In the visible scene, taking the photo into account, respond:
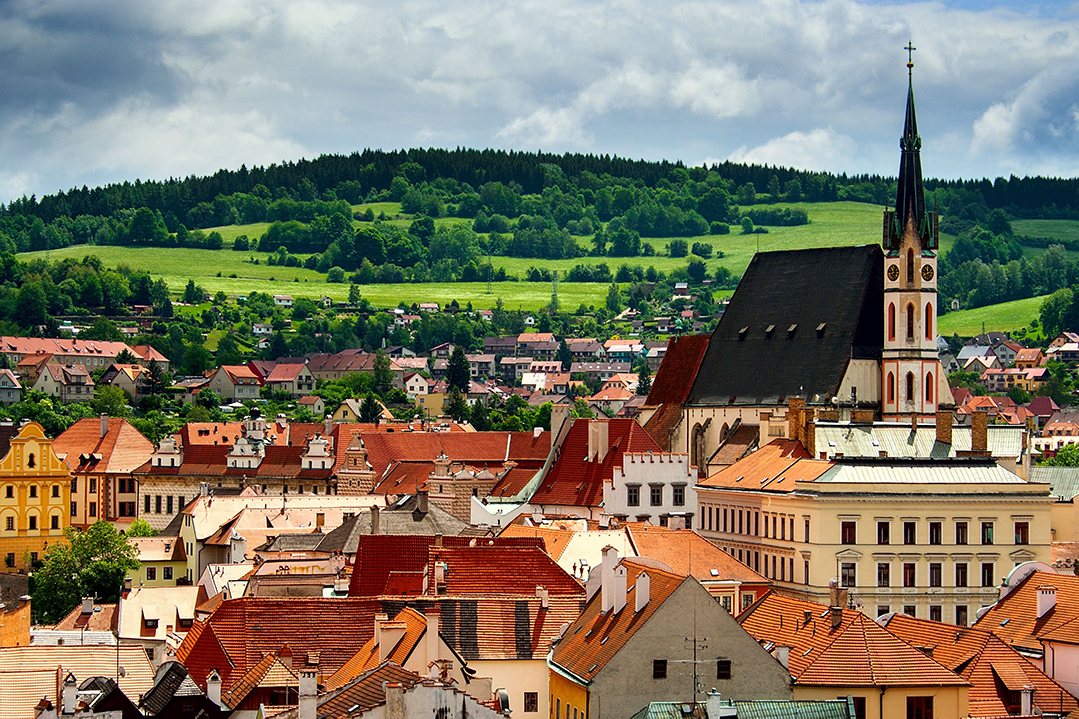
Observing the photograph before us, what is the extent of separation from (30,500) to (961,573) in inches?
3072

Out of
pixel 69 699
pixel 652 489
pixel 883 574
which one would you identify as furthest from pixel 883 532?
pixel 69 699

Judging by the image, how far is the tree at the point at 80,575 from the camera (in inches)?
3952

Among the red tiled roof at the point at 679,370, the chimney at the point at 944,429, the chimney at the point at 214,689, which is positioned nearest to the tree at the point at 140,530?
the red tiled roof at the point at 679,370

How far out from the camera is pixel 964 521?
261ft

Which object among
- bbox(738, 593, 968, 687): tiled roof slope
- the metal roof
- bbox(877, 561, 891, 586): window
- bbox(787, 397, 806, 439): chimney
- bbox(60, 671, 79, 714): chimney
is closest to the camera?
bbox(60, 671, 79, 714): chimney

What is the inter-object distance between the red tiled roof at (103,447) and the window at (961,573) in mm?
96471

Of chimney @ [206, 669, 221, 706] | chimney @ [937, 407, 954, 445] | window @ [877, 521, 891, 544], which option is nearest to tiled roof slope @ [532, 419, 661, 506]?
chimney @ [937, 407, 954, 445]

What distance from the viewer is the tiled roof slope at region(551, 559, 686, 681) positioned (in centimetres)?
4934

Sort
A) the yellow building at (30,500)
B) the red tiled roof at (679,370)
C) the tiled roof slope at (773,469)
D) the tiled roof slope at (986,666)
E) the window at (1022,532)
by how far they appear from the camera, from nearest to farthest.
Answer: the tiled roof slope at (986,666), the window at (1022,532), the tiled roof slope at (773,469), the red tiled roof at (679,370), the yellow building at (30,500)

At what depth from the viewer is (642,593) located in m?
50.5

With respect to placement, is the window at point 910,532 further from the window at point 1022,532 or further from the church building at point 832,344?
the church building at point 832,344

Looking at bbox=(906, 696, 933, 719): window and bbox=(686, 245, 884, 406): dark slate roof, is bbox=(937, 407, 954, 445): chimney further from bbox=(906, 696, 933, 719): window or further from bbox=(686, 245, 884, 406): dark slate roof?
bbox=(906, 696, 933, 719): window

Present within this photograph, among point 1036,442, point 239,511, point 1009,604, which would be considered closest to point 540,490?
point 239,511

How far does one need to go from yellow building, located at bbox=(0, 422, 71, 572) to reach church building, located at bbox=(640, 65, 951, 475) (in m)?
45.6
